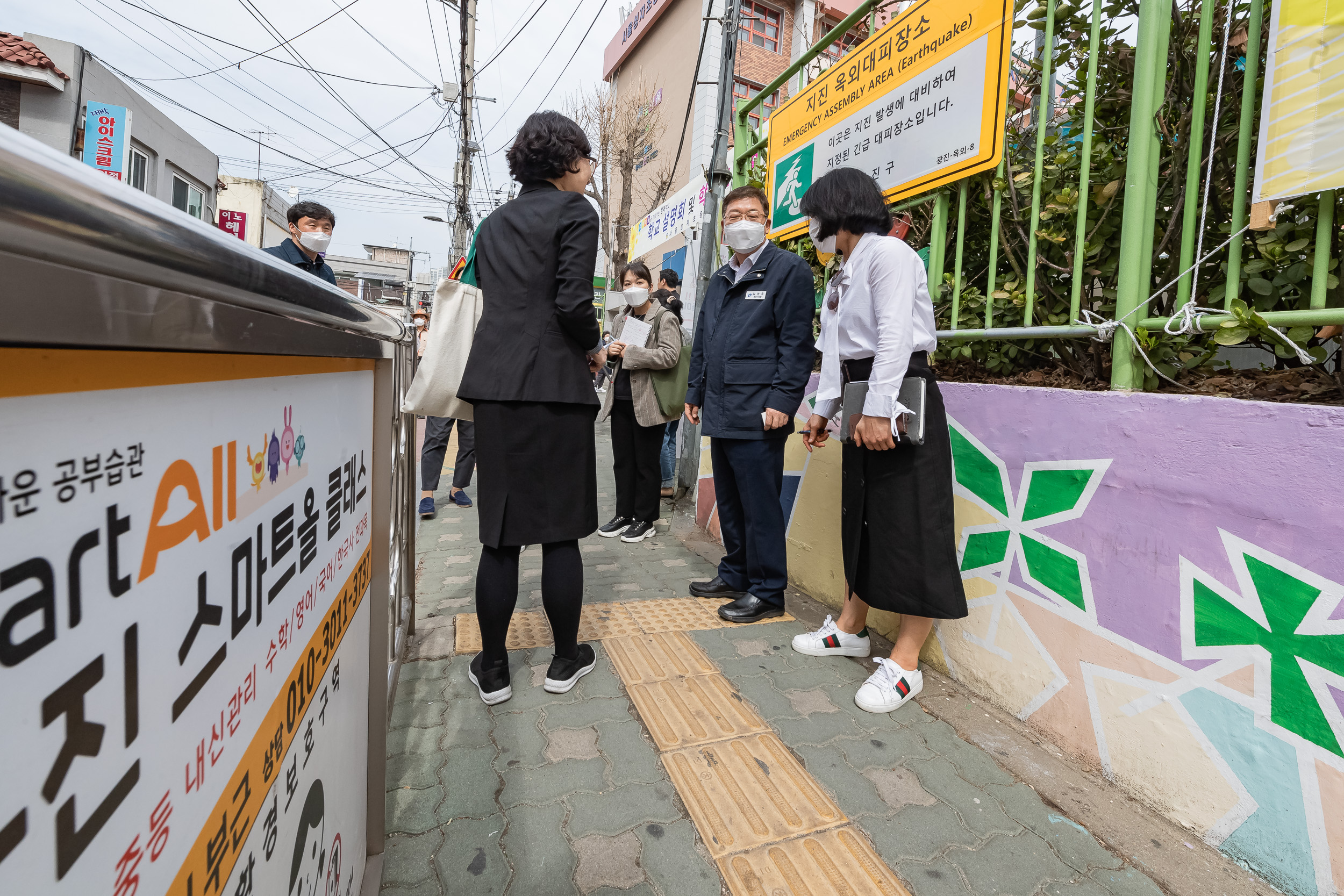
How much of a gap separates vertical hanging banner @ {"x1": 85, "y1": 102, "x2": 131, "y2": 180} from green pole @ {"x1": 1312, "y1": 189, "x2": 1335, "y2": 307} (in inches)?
574

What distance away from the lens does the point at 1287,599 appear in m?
1.42

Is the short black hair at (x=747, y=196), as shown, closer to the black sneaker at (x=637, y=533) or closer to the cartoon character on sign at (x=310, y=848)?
the black sneaker at (x=637, y=533)

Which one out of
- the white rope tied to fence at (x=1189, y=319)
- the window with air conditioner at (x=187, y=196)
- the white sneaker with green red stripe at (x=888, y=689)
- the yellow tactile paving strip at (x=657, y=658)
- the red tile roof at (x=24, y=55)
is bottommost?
the yellow tactile paving strip at (x=657, y=658)

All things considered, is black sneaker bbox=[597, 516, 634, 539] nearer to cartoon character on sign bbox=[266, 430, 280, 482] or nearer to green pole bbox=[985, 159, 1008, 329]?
green pole bbox=[985, 159, 1008, 329]

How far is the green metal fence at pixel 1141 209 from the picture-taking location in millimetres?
1616

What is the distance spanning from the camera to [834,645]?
2.48 meters

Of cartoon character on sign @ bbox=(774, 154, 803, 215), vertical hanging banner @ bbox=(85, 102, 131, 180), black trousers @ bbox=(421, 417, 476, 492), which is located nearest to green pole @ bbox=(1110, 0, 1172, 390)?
cartoon character on sign @ bbox=(774, 154, 803, 215)

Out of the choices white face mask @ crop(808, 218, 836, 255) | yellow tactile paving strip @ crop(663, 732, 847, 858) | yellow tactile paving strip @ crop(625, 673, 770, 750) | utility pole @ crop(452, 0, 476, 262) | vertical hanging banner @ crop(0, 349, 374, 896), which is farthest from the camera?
utility pole @ crop(452, 0, 476, 262)

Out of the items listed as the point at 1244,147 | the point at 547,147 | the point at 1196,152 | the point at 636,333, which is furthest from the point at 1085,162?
the point at 636,333

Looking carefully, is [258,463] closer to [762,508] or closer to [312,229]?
[762,508]

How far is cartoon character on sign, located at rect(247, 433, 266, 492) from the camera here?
26.0 inches

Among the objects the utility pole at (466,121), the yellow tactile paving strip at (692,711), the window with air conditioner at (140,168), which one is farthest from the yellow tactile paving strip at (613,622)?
the window with air conditioner at (140,168)

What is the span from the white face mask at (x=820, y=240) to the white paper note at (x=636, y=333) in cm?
156

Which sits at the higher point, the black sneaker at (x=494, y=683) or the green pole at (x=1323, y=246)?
the green pole at (x=1323, y=246)
